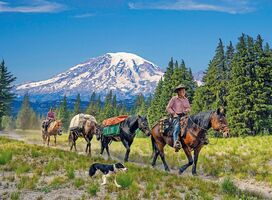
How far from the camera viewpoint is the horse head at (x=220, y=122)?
47.4ft

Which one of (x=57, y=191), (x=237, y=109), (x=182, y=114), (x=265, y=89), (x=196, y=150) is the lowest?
(x=57, y=191)

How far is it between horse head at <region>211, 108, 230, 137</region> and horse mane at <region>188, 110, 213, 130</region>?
224 millimetres

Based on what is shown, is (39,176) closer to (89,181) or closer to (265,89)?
(89,181)

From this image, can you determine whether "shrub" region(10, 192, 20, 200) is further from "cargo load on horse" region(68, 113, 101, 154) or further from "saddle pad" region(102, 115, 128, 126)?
"cargo load on horse" region(68, 113, 101, 154)

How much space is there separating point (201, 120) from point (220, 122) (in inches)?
35.9

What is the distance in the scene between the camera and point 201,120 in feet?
49.8

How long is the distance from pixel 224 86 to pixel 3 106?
43588mm

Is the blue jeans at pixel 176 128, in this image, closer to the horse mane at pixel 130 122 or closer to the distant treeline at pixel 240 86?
the horse mane at pixel 130 122

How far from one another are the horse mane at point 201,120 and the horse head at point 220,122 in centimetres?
22

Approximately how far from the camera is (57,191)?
1131 centimetres

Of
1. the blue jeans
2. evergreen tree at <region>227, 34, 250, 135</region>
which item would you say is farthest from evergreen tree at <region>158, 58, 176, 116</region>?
the blue jeans

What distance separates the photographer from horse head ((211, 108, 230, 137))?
1445 centimetres

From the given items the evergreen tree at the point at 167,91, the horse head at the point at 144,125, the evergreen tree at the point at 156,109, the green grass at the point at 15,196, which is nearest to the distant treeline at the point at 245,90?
the evergreen tree at the point at 167,91

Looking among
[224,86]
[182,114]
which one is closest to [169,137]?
[182,114]
